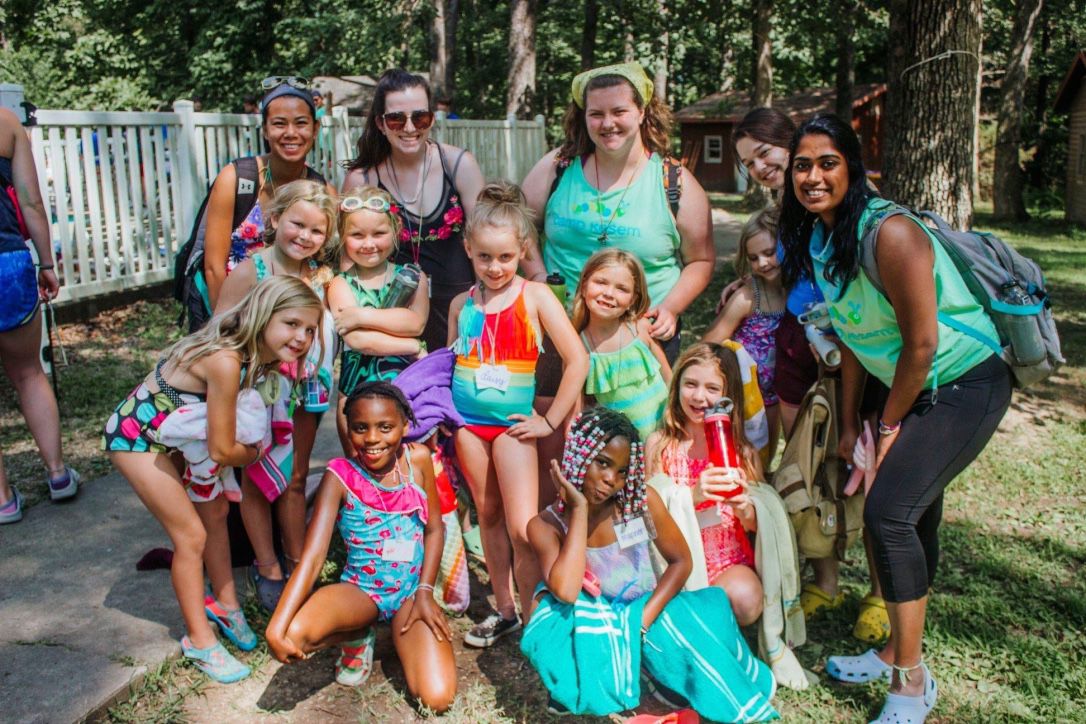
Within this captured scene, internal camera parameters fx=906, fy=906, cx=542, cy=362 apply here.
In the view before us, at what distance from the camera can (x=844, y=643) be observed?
134 inches

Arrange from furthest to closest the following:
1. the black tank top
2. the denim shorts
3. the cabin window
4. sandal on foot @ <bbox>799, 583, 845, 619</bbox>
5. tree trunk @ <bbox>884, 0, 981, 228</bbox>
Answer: the cabin window → tree trunk @ <bbox>884, 0, 981, 228</bbox> → the denim shorts → the black tank top → sandal on foot @ <bbox>799, 583, 845, 619</bbox>

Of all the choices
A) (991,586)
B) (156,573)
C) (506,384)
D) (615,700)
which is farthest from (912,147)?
(156,573)

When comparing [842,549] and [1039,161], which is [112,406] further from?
[1039,161]

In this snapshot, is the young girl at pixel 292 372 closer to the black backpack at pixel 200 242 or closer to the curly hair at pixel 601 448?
the black backpack at pixel 200 242

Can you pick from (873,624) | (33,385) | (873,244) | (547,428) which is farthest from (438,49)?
(873,244)

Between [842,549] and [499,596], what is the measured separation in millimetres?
1318

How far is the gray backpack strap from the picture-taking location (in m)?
2.61

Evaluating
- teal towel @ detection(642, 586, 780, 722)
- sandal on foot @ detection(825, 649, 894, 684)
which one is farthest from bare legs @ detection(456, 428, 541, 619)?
sandal on foot @ detection(825, 649, 894, 684)

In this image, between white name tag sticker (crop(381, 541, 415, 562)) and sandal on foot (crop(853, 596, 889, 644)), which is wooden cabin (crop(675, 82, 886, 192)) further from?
white name tag sticker (crop(381, 541, 415, 562))

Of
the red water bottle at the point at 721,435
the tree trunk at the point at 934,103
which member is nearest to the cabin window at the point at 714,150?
the tree trunk at the point at 934,103

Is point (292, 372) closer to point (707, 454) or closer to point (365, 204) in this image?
point (365, 204)

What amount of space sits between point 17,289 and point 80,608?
4.92 ft

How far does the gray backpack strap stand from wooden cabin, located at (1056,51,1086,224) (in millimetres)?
20513

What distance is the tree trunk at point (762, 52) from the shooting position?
17.4m
